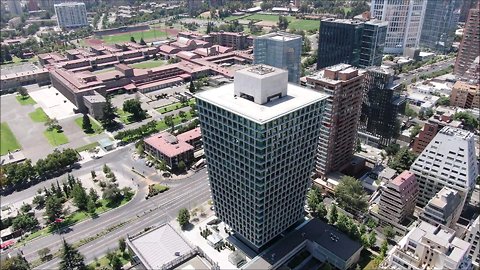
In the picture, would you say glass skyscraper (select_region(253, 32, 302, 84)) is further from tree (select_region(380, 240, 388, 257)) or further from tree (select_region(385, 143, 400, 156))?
tree (select_region(380, 240, 388, 257))

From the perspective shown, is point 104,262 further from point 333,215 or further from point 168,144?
point 333,215

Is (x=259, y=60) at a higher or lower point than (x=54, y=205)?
higher

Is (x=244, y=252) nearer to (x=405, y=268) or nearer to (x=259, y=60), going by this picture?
(x=405, y=268)

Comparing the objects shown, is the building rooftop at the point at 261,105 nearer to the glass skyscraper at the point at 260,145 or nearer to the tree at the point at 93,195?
the glass skyscraper at the point at 260,145

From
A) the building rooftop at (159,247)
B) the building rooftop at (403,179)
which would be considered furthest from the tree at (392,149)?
the building rooftop at (159,247)

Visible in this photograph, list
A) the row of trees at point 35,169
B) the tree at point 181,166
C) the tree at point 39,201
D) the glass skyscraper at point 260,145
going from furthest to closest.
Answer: the tree at point 181,166, the row of trees at point 35,169, the tree at point 39,201, the glass skyscraper at point 260,145

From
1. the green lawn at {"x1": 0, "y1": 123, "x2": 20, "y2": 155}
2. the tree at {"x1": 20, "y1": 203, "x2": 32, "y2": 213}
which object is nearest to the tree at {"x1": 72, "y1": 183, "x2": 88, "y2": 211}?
the tree at {"x1": 20, "y1": 203, "x2": 32, "y2": 213}

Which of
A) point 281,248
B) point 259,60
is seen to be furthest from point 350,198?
point 259,60
